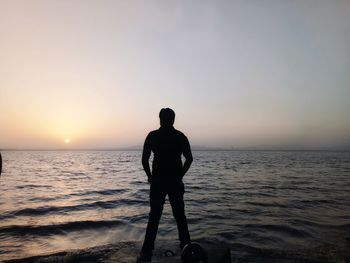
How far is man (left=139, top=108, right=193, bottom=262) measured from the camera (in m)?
5.29

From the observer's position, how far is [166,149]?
5.36m

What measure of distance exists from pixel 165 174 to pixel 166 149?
17.2 inches

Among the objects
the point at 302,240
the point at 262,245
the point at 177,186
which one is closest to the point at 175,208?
the point at 177,186

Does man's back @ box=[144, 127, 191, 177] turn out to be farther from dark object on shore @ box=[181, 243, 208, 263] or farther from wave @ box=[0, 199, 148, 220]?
wave @ box=[0, 199, 148, 220]

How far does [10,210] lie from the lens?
14.1 m

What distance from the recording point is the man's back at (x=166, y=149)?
535 centimetres

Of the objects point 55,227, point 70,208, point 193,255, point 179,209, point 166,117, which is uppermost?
point 166,117

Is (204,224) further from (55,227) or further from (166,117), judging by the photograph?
(166,117)

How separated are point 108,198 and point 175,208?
13840 millimetres

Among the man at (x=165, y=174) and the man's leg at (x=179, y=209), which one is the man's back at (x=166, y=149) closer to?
the man at (x=165, y=174)

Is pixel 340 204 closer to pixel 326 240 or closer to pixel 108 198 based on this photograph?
pixel 326 240

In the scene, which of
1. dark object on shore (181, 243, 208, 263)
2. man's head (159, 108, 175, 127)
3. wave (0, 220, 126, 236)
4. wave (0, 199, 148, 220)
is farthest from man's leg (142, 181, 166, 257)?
wave (0, 199, 148, 220)

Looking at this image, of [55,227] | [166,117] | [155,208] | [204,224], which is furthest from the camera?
[204,224]

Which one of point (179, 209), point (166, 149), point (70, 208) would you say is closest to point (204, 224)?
point (179, 209)
